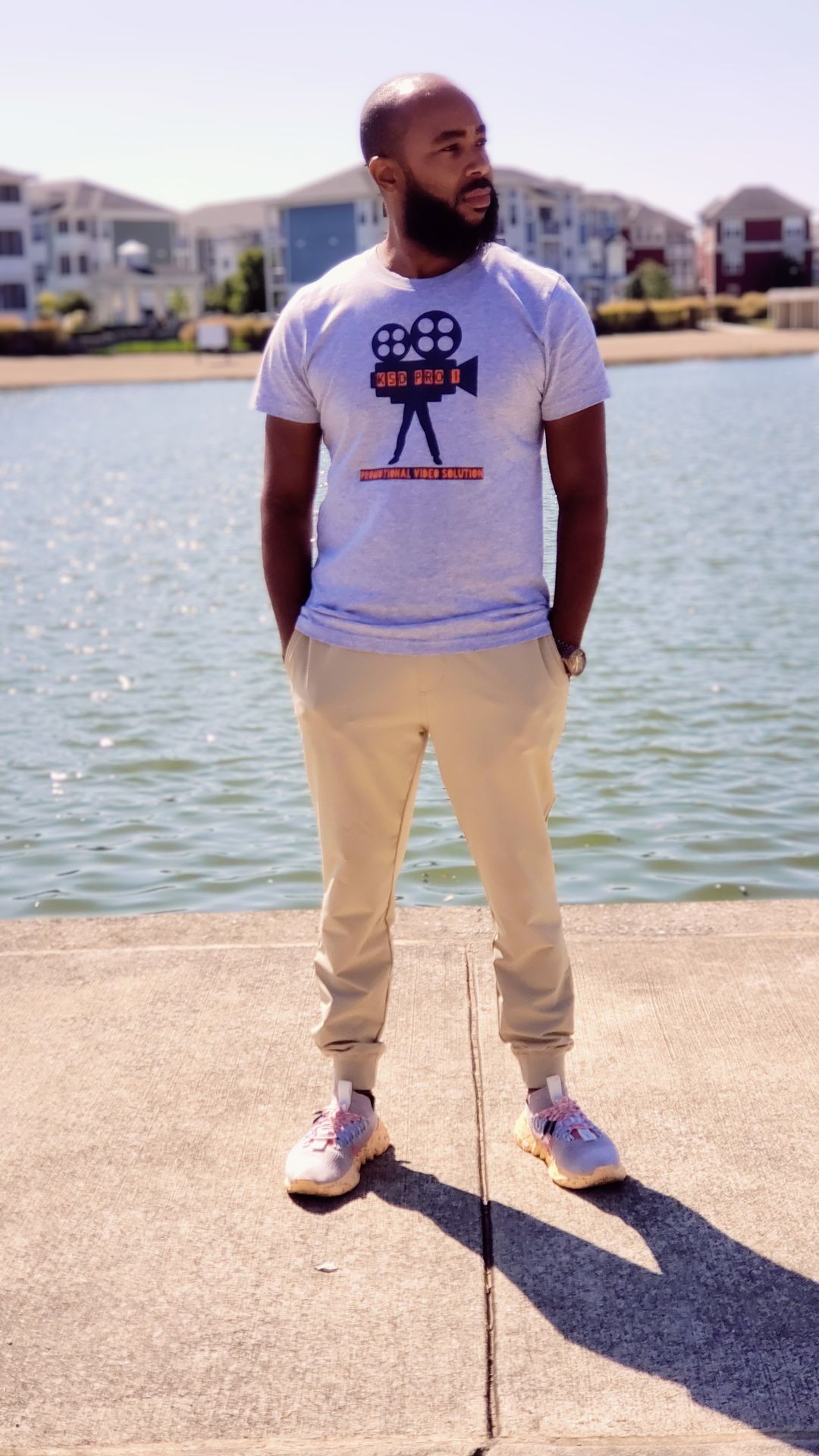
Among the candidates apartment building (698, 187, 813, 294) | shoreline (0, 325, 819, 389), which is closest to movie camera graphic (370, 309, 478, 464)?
shoreline (0, 325, 819, 389)

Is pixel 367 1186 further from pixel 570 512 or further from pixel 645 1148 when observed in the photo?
pixel 570 512

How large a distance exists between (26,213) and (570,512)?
295ft

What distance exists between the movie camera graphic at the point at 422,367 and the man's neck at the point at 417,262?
0.37 ft

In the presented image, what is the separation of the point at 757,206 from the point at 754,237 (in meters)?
2.07

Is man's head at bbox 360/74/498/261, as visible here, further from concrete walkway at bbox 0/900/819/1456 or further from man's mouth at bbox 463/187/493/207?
concrete walkway at bbox 0/900/819/1456

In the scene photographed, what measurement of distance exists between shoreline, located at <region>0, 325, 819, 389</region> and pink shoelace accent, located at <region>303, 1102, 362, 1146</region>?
5242 cm

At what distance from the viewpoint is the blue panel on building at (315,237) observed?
94250 millimetres

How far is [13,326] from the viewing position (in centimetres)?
7019

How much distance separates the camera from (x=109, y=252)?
10681 cm

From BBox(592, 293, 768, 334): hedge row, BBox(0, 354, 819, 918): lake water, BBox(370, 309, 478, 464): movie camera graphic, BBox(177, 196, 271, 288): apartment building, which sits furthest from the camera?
BBox(177, 196, 271, 288): apartment building

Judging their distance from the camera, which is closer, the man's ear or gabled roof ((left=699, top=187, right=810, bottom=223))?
the man's ear

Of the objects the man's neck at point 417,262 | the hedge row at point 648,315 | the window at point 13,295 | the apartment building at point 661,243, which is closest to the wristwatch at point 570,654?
the man's neck at point 417,262

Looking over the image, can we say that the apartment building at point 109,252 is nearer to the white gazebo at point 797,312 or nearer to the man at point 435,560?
the white gazebo at point 797,312

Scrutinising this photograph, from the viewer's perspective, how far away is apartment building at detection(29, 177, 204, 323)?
99125 mm
